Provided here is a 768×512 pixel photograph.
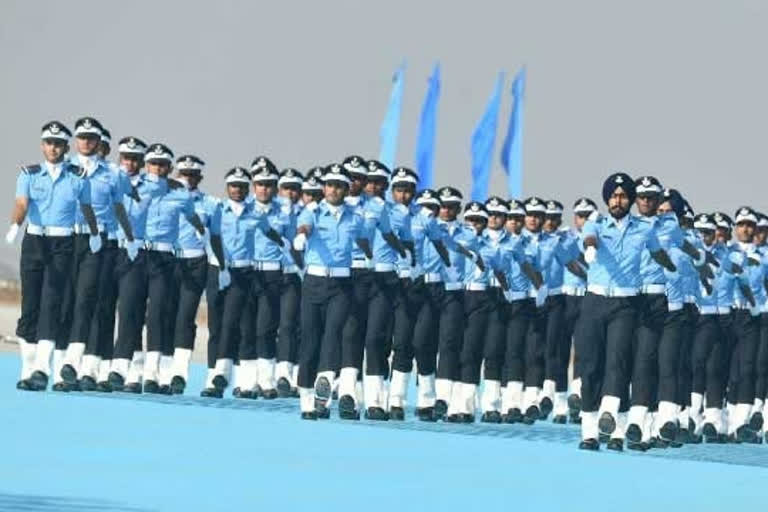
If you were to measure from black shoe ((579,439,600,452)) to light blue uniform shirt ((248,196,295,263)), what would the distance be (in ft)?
19.1

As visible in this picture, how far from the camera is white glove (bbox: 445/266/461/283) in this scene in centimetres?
2462

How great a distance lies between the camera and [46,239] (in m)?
22.8

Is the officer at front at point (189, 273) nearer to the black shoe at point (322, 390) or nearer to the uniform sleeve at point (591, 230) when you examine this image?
the black shoe at point (322, 390)

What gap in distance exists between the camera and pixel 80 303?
23.2 m

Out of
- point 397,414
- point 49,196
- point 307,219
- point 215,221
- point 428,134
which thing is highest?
point 428,134

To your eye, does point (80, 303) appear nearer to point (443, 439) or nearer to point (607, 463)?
point (443, 439)

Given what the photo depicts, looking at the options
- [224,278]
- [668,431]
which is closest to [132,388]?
[224,278]

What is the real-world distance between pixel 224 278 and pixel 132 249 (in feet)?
5.25

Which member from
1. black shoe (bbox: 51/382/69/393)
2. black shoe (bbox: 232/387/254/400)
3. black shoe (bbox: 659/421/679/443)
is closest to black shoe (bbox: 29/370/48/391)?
black shoe (bbox: 51/382/69/393)

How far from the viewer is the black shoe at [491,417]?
25312 mm

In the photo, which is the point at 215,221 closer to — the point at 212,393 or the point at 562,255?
the point at 212,393

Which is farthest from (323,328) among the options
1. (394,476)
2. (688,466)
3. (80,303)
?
(394,476)

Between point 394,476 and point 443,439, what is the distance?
4475 mm

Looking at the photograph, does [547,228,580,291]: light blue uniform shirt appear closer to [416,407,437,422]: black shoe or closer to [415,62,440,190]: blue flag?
[416,407,437,422]: black shoe
